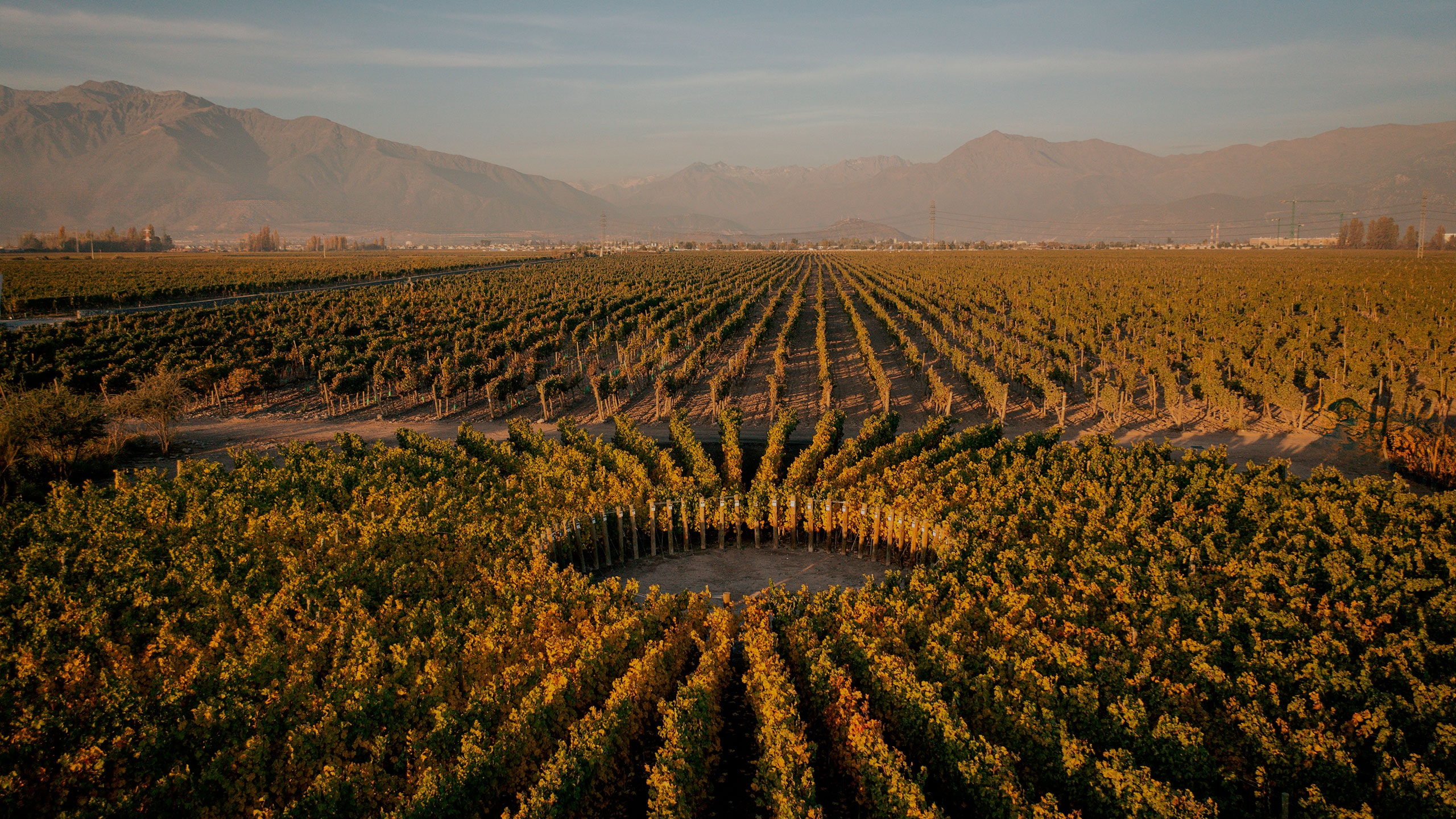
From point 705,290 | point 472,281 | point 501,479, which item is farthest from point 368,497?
point 472,281

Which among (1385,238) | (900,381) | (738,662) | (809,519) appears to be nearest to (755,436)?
(809,519)

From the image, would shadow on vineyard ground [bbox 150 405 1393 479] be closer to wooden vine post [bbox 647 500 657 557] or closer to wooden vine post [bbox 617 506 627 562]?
wooden vine post [bbox 647 500 657 557]

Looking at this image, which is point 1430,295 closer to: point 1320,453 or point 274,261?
point 1320,453

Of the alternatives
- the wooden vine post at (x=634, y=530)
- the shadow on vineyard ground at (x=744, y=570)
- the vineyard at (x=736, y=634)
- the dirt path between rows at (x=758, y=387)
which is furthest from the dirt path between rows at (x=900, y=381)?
the wooden vine post at (x=634, y=530)

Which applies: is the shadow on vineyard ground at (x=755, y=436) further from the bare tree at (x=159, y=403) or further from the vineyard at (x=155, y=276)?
the vineyard at (x=155, y=276)

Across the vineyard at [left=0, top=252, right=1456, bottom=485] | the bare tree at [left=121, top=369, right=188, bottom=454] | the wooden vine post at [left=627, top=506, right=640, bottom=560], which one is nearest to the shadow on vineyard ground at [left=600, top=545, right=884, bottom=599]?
the wooden vine post at [left=627, top=506, right=640, bottom=560]

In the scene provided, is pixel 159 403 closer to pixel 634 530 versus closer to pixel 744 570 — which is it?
pixel 634 530
